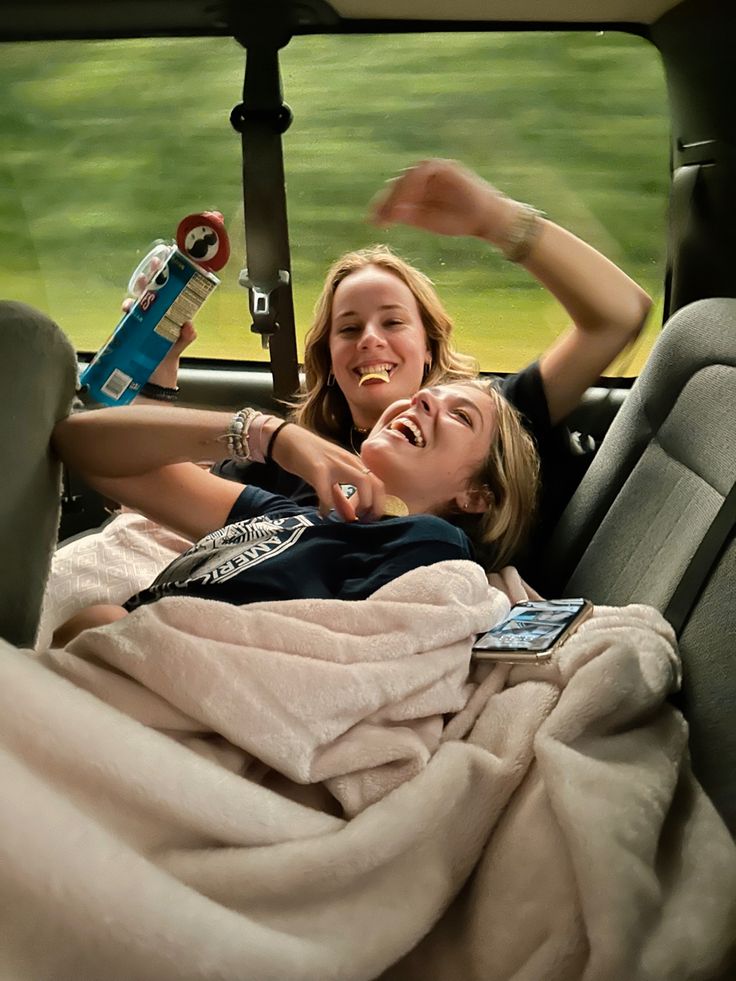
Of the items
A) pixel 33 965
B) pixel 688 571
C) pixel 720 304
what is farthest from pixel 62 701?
pixel 720 304

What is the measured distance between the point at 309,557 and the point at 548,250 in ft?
1.24

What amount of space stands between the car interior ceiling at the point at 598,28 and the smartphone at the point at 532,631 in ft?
0.34

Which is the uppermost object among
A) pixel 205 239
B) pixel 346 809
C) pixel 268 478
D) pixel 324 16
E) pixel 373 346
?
pixel 324 16

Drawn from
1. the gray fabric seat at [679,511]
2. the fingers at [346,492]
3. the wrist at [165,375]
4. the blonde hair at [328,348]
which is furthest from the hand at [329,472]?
the gray fabric seat at [679,511]

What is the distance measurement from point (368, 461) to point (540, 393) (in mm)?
227

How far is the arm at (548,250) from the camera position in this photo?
0.98 metres

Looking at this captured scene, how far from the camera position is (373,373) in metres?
1.11

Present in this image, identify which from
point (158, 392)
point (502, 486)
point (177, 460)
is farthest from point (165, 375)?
point (502, 486)

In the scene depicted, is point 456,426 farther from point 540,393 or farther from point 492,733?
point 492,733

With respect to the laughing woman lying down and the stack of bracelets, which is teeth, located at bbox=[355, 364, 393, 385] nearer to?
the laughing woman lying down

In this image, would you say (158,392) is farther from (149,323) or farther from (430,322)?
(430,322)

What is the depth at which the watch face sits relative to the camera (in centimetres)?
105

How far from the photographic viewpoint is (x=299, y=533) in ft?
3.23

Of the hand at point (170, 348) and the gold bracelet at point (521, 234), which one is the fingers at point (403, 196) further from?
the hand at point (170, 348)
